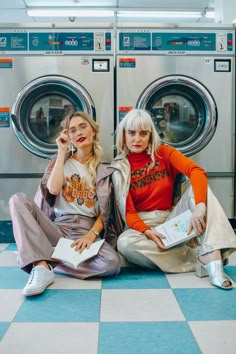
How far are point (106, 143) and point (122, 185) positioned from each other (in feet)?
2.16

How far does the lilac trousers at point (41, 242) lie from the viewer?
5.40 ft

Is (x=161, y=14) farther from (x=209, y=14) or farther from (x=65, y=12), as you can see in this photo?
(x=65, y=12)

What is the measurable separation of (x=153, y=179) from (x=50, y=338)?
1.05 meters

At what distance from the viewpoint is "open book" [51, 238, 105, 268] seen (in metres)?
1.68

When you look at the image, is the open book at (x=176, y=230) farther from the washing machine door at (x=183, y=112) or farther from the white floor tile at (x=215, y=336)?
the washing machine door at (x=183, y=112)

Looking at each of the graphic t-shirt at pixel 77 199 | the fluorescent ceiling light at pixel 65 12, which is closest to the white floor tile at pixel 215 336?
the graphic t-shirt at pixel 77 199

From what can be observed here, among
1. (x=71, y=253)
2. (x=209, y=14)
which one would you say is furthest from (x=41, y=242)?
(x=209, y=14)

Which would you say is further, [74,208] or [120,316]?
[74,208]

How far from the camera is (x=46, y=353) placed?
1.05m

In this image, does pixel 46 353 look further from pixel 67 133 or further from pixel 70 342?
pixel 67 133

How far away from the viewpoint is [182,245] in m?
1.88

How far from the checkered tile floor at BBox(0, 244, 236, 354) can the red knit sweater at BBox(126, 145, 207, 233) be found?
1.24ft

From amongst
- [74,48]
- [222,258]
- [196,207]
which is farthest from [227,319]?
[74,48]

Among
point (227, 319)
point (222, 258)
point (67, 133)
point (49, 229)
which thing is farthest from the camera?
point (67, 133)
